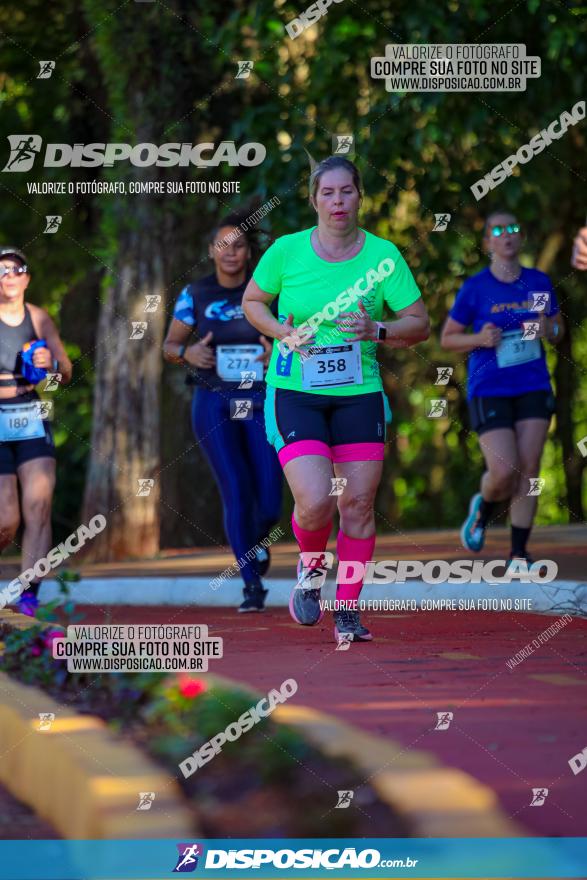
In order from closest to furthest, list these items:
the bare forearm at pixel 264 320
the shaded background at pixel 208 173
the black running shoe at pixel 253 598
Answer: the bare forearm at pixel 264 320 < the black running shoe at pixel 253 598 < the shaded background at pixel 208 173

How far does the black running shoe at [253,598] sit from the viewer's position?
33.1 feet

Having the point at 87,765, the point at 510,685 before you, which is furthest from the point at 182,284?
the point at 87,765

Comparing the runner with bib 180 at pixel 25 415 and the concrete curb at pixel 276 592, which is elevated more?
the runner with bib 180 at pixel 25 415

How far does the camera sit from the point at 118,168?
16094mm

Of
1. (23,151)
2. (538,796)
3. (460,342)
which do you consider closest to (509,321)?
(460,342)

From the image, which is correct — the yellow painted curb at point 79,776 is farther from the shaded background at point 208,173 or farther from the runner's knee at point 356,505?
the shaded background at point 208,173

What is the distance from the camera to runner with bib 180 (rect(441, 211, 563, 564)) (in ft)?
34.1

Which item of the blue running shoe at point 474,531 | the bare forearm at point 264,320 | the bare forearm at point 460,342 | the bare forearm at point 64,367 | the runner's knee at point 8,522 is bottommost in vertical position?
the blue running shoe at point 474,531

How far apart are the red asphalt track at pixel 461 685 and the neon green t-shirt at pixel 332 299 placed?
3.80 ft

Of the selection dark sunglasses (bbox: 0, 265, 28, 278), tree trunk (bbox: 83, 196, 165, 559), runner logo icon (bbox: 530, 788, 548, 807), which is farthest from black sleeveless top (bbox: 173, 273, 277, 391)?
tree trunk (bbox: 83, 196, 165, 559)

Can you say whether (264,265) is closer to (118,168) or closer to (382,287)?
(382,287)

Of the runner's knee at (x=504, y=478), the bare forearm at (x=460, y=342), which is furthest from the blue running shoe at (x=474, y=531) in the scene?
the bare forearm at (x=460, y=342)

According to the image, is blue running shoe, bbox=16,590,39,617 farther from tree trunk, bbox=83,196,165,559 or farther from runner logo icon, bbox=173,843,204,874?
tree trunk, bbox=83,196,165,559

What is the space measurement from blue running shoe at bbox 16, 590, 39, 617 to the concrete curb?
1.54 metres
